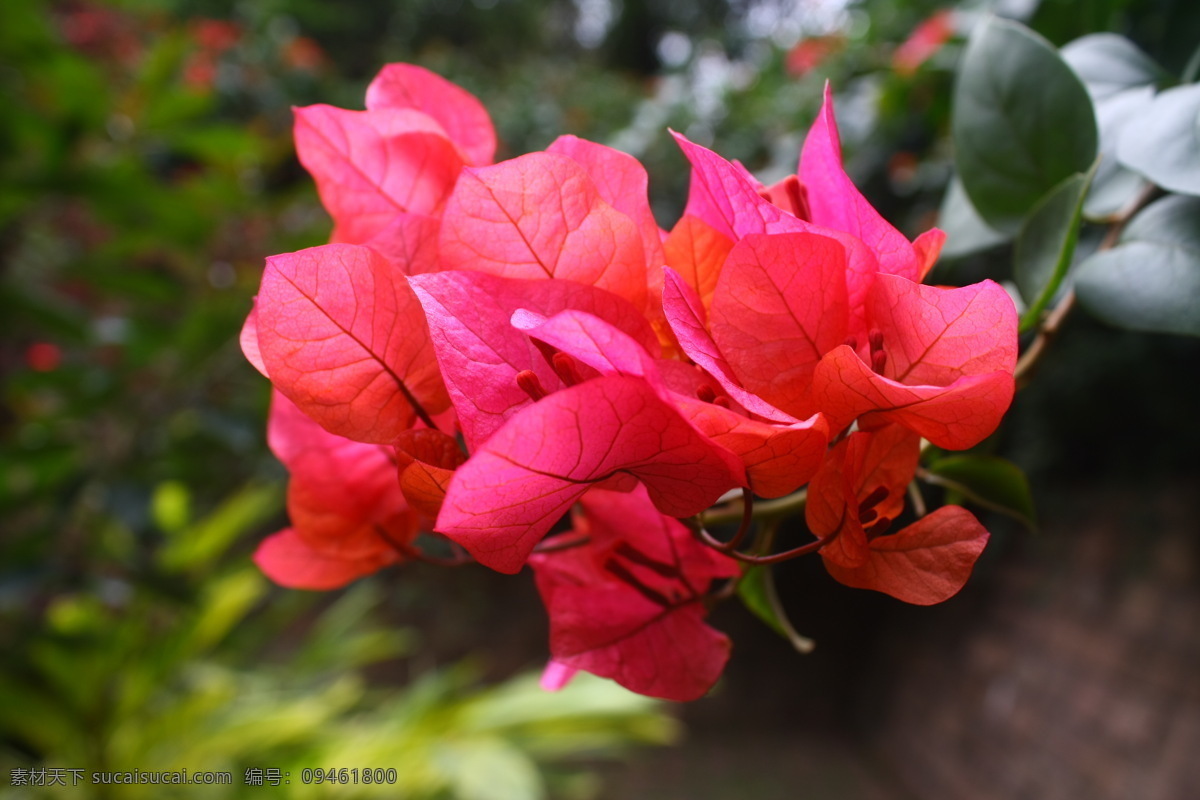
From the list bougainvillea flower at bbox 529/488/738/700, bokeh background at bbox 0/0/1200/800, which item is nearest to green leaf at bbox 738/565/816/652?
bougainvillea flower at bbox 529/488/738/700

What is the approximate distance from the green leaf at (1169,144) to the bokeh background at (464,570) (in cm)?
11

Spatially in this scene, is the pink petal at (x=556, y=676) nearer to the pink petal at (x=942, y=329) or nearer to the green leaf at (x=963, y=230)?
the pink petal at (x=942, y=329)

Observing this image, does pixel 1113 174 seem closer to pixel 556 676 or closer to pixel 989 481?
pixel 989 481

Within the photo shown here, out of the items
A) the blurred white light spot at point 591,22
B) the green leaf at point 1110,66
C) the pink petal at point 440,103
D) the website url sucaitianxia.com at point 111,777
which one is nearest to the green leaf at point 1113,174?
the green leaf at point 1110,66

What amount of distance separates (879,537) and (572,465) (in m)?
0.07

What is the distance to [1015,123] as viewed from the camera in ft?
0.91

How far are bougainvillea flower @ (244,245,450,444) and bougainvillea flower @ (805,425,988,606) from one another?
0.09m

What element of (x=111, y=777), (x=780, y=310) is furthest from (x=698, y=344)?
(x=111, y=777)

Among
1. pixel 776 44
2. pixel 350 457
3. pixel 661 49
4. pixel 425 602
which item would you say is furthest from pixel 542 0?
pixel 350 457

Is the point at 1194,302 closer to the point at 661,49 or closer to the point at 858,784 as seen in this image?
the point at 858,784

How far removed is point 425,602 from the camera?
2916 mm

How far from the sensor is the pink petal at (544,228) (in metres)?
0.17

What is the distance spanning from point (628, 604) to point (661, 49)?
4.44 metres

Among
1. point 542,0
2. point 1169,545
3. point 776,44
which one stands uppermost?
point 776,44
